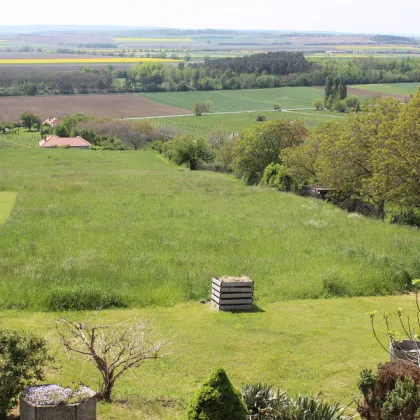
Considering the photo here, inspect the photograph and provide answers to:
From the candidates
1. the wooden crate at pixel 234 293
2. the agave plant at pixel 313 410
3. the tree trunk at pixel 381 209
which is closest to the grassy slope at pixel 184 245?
the wooden crate at pixel 234 293

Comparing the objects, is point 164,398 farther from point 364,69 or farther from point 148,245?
point 364,69

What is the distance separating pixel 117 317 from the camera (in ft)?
61.0

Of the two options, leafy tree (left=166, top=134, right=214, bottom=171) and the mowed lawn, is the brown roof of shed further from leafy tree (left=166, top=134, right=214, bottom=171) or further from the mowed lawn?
the mowed lawn

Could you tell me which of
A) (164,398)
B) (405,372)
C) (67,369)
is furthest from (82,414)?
(405,372)

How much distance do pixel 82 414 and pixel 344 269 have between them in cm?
1458

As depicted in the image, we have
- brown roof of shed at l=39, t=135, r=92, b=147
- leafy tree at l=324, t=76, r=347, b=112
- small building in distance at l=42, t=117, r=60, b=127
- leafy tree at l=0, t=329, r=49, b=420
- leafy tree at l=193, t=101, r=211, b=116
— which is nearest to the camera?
leafy tree at l=0, t=329, r=49, b=420

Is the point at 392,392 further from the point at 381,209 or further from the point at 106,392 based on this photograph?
the point at 381,209

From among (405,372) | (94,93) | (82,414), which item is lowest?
(94,93)

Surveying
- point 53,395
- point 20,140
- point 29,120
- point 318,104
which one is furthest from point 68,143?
point 53,395

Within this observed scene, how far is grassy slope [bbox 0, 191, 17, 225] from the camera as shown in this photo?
33.3 m

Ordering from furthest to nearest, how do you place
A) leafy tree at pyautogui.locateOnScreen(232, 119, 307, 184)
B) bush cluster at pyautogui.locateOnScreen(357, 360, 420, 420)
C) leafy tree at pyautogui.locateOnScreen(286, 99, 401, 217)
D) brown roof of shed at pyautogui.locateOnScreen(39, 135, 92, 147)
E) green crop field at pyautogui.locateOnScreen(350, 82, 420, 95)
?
green crop field at pyautogui.locateOnScreen(350, 82, 420, 95) < brown roof of shed at pyautogui.locateOnScreen(39, 135, 92, 147) < leafy tree at pyautogui.locateOnScreen(232, 119, 307, 184) < leafy tree at pyautogui.locateOnScreen(286, 99, 401, 217) < bush cluster at pyautogui.locateOnScreen(357, 360, 420, 420)

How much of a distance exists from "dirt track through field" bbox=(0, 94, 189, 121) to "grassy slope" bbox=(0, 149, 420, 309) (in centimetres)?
8785

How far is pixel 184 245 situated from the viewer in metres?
26.7

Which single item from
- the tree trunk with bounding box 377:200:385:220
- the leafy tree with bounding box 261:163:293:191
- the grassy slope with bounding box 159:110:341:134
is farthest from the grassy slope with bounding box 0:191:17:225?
the grassy slope with bounding box 159:110:341:134
